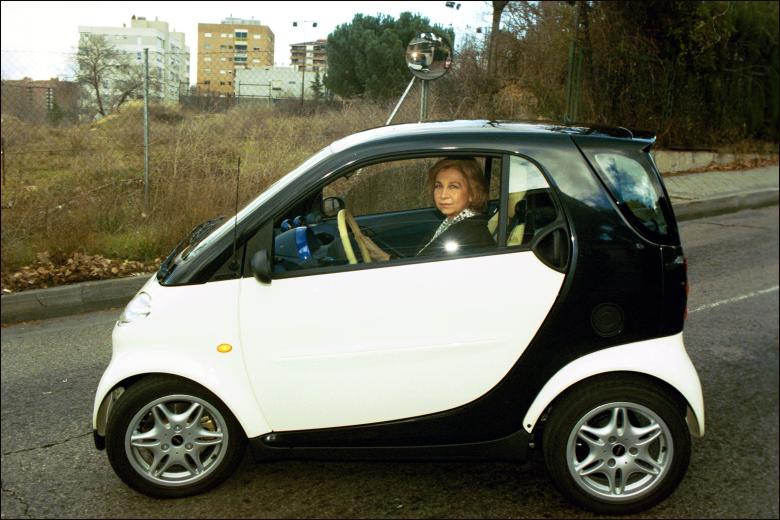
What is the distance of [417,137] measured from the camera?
309 cm

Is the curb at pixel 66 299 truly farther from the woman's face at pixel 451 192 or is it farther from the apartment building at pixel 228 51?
the apartment building at pixel 228 51

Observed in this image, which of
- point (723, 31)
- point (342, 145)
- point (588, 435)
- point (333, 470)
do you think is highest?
point (723, 31)

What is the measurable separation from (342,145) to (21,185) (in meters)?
7.43

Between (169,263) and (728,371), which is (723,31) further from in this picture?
(169,263)

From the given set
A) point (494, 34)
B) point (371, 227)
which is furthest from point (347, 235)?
point (494, 34)

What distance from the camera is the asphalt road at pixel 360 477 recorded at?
3.11m

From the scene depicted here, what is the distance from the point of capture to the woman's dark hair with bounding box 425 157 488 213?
10.6 ft

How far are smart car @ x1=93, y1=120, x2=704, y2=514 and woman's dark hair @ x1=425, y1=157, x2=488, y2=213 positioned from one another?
102mm

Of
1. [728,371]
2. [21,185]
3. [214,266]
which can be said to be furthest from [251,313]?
[21,185]

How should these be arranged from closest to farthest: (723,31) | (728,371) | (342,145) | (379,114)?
1. (342,145)
2. (728,371)
3. (379,114)
4. (723,31)

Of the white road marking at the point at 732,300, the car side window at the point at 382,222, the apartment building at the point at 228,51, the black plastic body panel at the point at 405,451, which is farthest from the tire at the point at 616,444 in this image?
the apartment building at the point at 228,51

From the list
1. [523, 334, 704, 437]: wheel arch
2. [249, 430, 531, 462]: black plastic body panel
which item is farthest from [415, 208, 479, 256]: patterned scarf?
[249, 430, 531, 462]: black plastic body panel

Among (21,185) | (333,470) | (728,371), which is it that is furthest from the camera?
(21,185)

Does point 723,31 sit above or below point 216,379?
above
